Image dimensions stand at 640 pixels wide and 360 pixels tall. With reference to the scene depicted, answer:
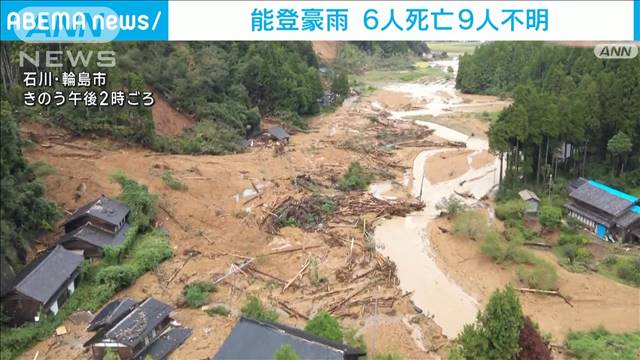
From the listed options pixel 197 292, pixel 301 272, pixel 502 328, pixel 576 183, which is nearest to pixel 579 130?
pixel 576 183

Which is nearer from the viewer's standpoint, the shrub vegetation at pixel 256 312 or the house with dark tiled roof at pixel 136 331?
the house with dark tiled roof at pixel 136 331

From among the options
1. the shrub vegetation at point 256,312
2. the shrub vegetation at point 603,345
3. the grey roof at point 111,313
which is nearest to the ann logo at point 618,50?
the shrub vegetation at point 603,345

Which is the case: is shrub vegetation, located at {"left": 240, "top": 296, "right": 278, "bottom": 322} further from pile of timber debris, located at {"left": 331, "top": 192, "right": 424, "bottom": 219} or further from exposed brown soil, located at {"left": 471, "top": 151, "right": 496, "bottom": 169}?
exposed brown soil, located at {"left": 471, "top": 151, "right": 496, "bottom": 169}

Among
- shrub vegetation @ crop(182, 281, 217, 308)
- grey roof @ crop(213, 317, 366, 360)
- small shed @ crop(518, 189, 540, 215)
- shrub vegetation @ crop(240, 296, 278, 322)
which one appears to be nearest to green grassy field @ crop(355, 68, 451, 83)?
small shed @ crop(518, 189, 540, 215)

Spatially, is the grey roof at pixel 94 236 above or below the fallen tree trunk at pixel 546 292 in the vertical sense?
above

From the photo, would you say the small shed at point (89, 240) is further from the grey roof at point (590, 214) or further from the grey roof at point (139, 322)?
the grey roof at point (590, 214)

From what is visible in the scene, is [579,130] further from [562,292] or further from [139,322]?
[139,322]
